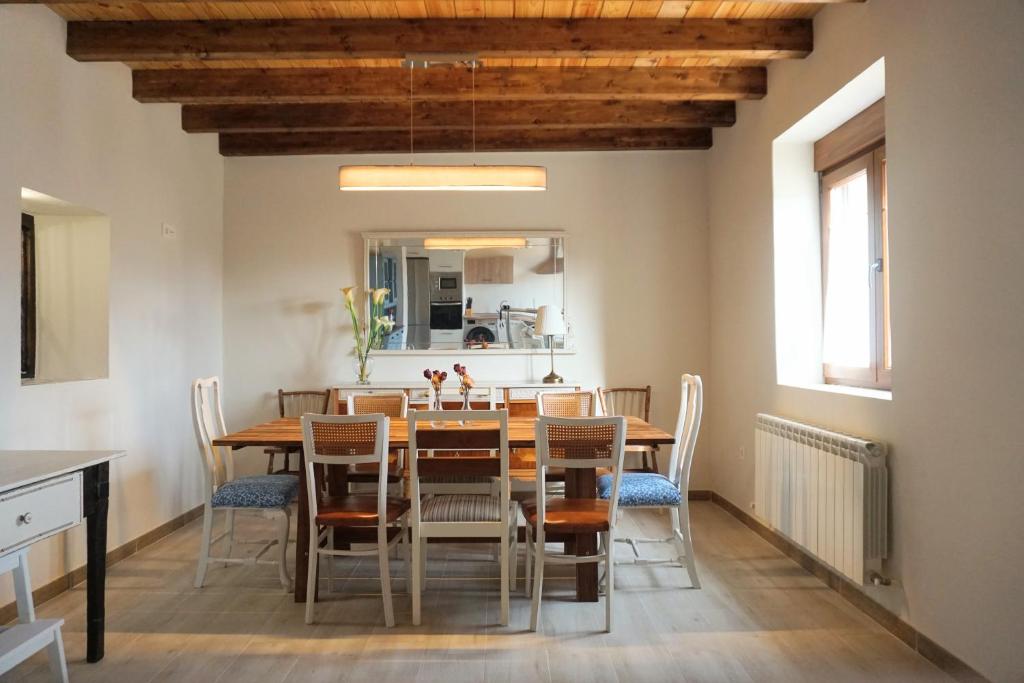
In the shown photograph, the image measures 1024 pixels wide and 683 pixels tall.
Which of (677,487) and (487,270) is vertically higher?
(487,270)

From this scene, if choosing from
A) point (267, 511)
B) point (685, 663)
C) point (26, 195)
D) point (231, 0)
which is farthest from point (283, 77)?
point (685, 663)

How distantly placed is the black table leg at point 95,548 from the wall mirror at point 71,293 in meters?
1.54

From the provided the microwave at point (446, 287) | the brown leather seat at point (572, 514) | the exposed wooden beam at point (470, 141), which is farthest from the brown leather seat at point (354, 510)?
the exposed wooden beam at point (470, 141)

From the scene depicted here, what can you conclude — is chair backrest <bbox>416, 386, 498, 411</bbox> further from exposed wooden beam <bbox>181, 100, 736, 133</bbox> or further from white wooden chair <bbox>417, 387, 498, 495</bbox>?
exposed wooden beam <bbox>181, 100, 736, 133</bbox>

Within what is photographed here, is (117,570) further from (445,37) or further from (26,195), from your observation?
(445,37)

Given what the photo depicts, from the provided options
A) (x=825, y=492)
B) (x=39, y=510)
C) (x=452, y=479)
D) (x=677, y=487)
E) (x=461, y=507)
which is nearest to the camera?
(x=39, y=510)

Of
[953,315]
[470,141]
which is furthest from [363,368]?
[953,315]

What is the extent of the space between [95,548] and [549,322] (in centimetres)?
346

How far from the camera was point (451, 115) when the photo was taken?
515 centimetres

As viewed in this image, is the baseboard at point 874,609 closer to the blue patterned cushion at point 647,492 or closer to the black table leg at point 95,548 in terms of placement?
the blue patterned cushion at point 647,492

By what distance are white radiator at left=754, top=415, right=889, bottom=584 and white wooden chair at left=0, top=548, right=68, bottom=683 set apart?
2977 millimetres

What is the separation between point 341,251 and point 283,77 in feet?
5.40

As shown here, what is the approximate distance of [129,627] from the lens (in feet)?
10.4

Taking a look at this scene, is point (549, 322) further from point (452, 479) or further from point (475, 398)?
point (452, 479)
